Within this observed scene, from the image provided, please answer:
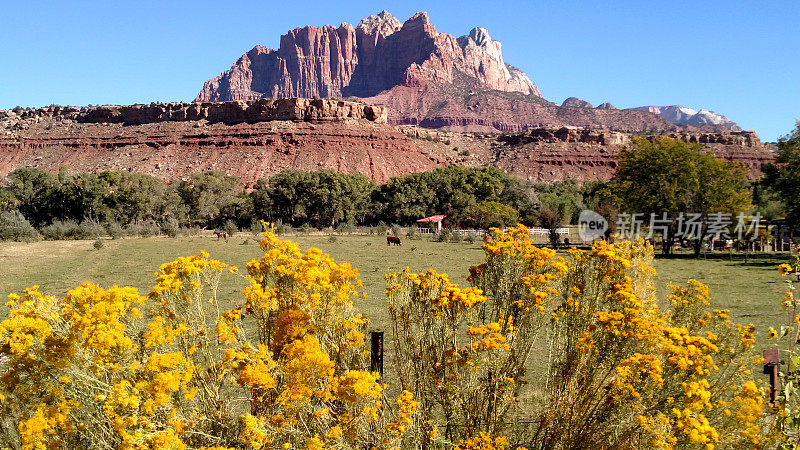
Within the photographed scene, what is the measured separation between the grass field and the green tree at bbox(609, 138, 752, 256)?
317 centimetres

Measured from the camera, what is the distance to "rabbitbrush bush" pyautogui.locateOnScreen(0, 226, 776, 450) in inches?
132

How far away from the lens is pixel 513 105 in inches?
7254

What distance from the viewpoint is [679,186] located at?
31.6 metres

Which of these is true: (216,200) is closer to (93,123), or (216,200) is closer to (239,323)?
(239,323)

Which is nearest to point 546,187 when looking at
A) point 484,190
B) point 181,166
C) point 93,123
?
point 484,190

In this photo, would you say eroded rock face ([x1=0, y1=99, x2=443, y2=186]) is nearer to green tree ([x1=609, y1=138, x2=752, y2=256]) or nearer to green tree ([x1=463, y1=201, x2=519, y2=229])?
green tree ([x1=463, y1=201, x2=519, y2=229])

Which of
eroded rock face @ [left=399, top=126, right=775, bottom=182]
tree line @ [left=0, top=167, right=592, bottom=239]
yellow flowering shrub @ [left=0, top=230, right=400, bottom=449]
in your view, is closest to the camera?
yellow flowering shrub @ [left=0, top=230, right=400, bottom=449]

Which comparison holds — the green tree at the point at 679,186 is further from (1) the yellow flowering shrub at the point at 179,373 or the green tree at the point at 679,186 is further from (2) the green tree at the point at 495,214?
(1) the yellow flowering shrub at the point at 179,373

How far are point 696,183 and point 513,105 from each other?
161055 millimetres

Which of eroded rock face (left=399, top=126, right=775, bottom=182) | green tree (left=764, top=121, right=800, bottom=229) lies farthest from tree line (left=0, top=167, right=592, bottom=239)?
eroded rock face (left=399, top=126, right=775, bottom=182)

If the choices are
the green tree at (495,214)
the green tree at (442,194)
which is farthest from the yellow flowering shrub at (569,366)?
the green tree at (442,194)

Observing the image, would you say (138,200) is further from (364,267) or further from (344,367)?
(344,367)

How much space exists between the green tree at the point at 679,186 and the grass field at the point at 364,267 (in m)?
3.17

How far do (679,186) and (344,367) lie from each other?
109 ft
